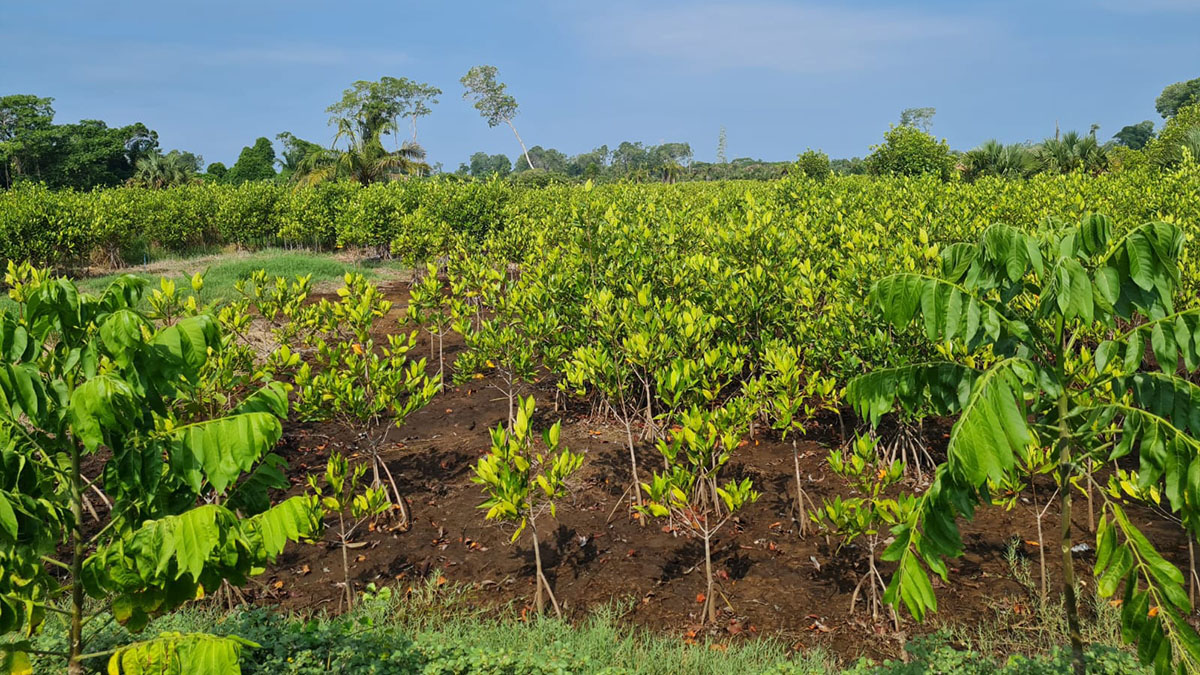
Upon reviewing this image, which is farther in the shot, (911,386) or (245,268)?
(245,268)

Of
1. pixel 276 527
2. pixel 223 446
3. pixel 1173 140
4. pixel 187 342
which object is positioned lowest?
pixel 276 527

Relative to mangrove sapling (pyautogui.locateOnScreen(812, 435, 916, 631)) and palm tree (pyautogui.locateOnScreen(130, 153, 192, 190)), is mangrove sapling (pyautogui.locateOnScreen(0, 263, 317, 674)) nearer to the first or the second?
mangrove sapling (pyautogui.locateOnScreen(812, 435, 916, 631))

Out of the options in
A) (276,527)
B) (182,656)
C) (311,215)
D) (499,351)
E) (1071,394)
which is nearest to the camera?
(182,656)

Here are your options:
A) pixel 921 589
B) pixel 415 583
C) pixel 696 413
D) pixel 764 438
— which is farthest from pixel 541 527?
pixel 921 589

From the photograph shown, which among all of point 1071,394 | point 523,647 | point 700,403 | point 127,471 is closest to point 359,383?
point 700,403

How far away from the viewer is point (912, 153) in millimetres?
25359

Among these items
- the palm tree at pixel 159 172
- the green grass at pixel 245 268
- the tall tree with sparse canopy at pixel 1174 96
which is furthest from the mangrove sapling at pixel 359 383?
the tall tree with sparse canopy at pixel 1174 96

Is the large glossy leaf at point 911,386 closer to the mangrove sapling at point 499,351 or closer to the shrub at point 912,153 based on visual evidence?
the mangrove sapling at point 499,351

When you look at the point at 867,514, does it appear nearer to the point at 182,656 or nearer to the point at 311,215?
the point at 182,656

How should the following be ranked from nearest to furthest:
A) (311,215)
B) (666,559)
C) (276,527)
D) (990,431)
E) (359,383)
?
(990,431) → (276,527) → (666,559) → (359,383) → (311,215)

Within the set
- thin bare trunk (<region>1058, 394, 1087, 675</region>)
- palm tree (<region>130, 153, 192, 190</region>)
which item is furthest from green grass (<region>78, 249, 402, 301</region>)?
palm tree (<region>130, 153, 192, 190</region>)

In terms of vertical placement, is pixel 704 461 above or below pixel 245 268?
below

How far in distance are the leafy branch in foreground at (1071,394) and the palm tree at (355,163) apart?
34065 millimetres

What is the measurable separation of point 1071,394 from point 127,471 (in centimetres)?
405
